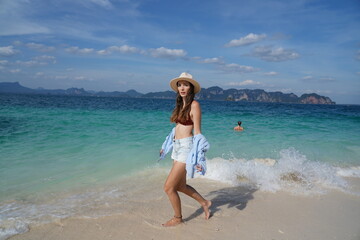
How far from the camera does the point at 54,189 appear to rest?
201 inches

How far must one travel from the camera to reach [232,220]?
12.6 feet

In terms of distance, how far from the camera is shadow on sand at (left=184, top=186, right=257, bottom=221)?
4259 millimetres

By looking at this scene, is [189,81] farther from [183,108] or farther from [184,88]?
[183,108]

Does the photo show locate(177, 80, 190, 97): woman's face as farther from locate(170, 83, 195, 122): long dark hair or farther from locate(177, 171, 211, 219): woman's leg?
locate(177, 171, 211, 219): woman's leg

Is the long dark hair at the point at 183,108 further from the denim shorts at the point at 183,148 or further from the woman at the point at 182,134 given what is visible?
the denim shorts at the point at 183,148

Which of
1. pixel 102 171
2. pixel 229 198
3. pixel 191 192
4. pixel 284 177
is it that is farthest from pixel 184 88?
pixel 102 171

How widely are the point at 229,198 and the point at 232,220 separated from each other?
0.95 m

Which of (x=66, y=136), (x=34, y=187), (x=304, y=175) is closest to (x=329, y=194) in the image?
(x=304, y=175)

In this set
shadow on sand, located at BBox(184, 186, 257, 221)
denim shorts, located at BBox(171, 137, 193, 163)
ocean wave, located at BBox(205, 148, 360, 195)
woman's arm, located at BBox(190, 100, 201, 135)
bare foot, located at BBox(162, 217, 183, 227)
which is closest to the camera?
woman's arm, located at BBox(190, 100, 201, 135)

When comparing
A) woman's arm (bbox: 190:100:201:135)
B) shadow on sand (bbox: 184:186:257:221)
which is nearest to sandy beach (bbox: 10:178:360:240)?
shadow on sand (bbox: 184:186:257:221)

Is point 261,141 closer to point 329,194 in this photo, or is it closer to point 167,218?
point 329,194

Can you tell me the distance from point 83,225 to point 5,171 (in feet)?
12.4

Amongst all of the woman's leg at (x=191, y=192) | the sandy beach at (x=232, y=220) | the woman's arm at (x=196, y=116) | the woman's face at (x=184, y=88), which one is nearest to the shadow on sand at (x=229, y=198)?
the sandy beach at (x=232, y=220)

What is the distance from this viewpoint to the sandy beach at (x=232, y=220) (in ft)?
11.1
